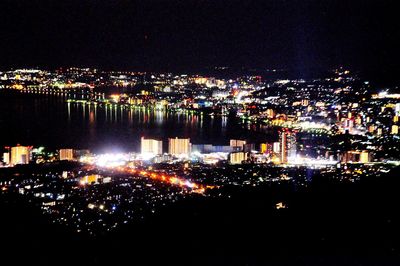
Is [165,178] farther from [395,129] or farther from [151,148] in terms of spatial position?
[395,129]

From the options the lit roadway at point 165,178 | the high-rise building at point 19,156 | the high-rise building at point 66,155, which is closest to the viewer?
the lit roadway at point 165,178

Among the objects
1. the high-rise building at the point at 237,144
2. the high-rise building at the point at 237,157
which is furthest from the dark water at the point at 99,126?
the high-rise building at the point at 237,157

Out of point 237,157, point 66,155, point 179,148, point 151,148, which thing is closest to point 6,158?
point 66,155

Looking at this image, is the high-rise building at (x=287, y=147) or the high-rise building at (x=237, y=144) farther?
the high-rise building at (x=237, y=144)

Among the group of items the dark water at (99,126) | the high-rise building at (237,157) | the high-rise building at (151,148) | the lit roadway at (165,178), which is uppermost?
the dark water at (99,126)

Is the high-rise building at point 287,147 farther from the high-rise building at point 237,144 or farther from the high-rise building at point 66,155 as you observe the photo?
the high-rise building at point 66,155

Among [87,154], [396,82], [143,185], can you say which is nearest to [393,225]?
[143,185]

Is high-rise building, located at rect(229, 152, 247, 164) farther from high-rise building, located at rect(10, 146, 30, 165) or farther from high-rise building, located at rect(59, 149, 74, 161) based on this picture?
high-rise building, located at rect(10, 146, 30, 165)
